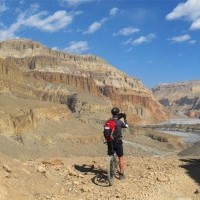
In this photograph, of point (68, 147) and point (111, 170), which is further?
point (68, 147)

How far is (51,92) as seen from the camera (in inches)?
5610

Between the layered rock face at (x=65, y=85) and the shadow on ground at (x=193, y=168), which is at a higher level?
the layered rock face at (x=65, y=85)

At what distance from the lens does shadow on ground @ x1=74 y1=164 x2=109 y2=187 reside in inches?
514

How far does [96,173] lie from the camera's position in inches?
552

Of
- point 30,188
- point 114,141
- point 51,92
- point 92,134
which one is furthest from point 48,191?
point 51,92

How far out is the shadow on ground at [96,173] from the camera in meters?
13.1

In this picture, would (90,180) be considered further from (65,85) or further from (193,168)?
(65,85)

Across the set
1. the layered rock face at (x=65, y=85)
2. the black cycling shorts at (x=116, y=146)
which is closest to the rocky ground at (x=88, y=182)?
the black cycling shorts at (x=116, y=146)

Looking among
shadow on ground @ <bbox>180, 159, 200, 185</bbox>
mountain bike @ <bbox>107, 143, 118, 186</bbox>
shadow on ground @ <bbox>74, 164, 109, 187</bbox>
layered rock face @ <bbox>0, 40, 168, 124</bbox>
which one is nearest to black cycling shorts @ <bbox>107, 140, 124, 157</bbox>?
mountain bike @ <bbox>107, 143, 118, 186</bbox>

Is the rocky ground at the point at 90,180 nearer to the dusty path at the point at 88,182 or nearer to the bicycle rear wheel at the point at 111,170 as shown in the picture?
the dusty path at the point at 88,182

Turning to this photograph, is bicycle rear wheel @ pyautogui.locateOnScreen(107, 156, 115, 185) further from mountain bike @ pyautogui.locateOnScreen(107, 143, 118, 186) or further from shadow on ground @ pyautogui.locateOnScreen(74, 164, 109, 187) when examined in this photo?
shadow on ground @ pyautogui.locateOnScreen(74, 164, 109, 187)

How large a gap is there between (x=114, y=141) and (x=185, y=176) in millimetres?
2370

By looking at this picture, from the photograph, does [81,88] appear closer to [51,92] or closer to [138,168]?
[51,92]

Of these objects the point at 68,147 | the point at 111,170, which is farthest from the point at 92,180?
the point at 68,147
